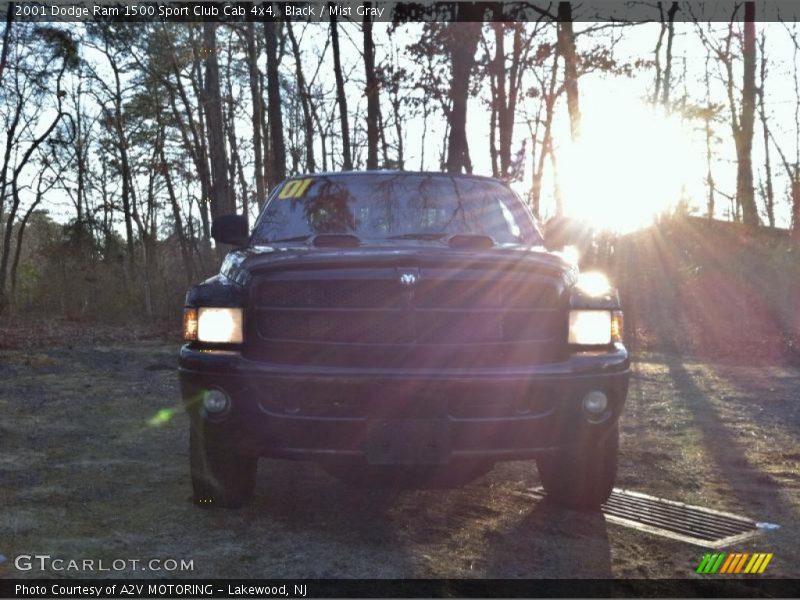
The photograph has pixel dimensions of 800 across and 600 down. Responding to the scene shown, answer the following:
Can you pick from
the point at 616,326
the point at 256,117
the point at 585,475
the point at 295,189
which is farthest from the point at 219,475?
the point at 256,117

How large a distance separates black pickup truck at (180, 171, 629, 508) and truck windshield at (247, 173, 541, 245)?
90 centimetres

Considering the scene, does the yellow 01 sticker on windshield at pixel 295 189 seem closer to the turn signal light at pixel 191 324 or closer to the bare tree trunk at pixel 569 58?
the turn signal light at pixel 191 324

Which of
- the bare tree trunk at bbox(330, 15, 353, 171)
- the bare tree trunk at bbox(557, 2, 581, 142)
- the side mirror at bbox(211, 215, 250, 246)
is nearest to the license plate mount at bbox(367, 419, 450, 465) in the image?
the side mirror at bbox(211, 215, 250, 246)

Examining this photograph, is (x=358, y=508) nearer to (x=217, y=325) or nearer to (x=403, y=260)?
(x=217, y=325)

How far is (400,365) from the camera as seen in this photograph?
390 cm

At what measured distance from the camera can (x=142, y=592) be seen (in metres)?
3.39

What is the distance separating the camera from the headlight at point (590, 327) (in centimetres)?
421

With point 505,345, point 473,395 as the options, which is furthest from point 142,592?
point 505,345

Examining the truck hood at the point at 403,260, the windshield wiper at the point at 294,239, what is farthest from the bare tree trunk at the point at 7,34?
the truck hood at the point at 403,260

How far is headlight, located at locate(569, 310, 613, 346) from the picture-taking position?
4211 millimetres

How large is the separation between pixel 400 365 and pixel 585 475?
129cm

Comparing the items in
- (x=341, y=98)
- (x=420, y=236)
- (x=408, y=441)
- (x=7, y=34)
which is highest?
(x=7, y=34)

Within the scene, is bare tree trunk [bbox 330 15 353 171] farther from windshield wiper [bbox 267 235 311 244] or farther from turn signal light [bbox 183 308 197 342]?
turn signal light [bbox 183 308 197 342]

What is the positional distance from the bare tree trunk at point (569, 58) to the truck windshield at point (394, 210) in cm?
1338
